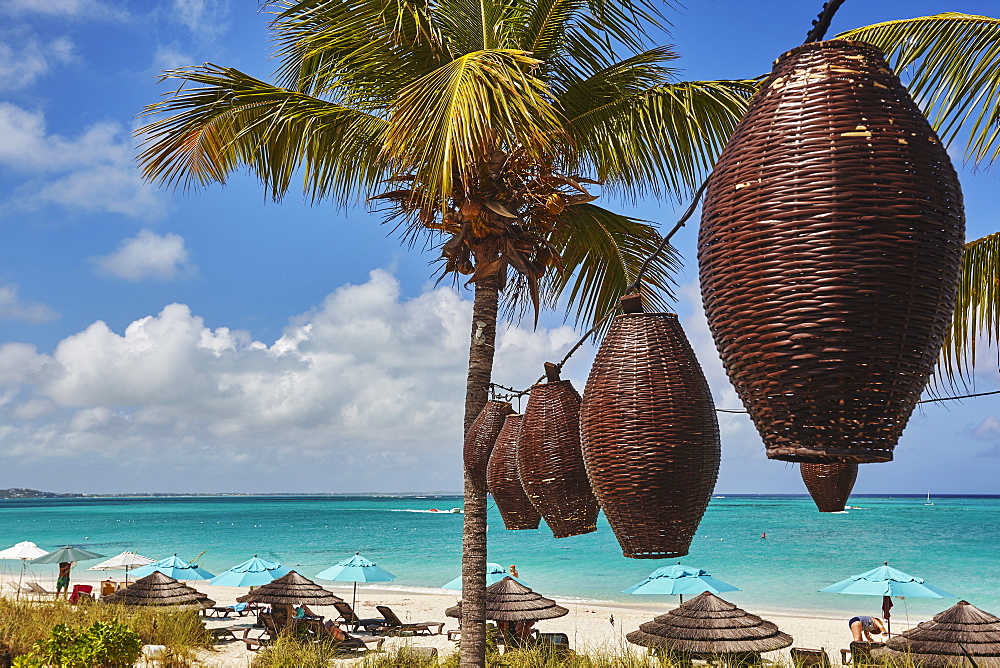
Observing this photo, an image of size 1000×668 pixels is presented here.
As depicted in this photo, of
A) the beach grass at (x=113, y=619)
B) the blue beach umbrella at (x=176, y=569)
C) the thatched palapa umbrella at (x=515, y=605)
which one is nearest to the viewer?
the beach grass at (x=113, y=619)

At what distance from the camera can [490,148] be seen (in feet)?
18.4

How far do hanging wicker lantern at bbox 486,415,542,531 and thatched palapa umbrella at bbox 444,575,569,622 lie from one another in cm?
925

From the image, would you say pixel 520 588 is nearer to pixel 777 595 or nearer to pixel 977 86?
pixel 977 86

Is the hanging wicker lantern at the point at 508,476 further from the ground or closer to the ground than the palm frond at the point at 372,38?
closer to the ground

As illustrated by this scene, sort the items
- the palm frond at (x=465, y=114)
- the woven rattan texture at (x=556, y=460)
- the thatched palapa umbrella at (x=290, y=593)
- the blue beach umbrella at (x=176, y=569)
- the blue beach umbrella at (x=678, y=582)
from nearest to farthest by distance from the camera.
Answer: the woven rattan texture at (x=556, y=460)
the palm frond at (x=465, y=114)
the thatched palapa umbrella at (x=290, y=593)
the blue beach umbrella at (x=678, y=582)
the blue beach umbrella at (x=176, y=569)

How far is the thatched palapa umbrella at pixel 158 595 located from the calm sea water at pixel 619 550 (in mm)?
20130

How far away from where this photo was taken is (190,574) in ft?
65.5

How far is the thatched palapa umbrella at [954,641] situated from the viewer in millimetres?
10023

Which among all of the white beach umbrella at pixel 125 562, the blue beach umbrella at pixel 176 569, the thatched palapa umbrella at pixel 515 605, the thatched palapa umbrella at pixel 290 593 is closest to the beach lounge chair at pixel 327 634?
the thatched palapa umbrella at pixel 290 593

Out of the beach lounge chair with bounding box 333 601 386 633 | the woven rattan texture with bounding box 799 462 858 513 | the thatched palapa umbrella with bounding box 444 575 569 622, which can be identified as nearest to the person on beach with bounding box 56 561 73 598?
the beach lounge chair with bounding box 333 601 386 633

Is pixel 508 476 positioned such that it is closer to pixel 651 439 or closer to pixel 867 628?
pixel 651 439

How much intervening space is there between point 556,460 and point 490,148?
3.01 meters

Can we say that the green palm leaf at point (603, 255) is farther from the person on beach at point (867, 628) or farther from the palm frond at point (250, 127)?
the person on beach at point (867, 628)

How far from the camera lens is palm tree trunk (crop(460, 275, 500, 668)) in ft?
21.9
